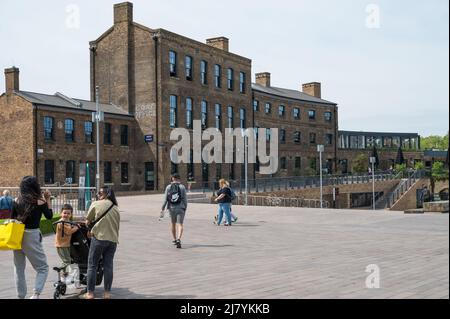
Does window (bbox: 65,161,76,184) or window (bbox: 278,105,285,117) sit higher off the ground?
window (bbox: 278,105,285,117)

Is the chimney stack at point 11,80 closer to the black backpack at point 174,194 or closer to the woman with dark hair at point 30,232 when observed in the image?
the black backpack at point 174,194

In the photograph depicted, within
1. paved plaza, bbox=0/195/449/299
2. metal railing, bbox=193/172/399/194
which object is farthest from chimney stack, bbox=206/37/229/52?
paved plaza, bbox=0/195/449/299

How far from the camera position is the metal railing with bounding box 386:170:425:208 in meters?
53.6

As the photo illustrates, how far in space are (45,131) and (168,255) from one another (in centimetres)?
2658

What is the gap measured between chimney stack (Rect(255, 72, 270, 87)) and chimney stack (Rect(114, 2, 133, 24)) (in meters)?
22.2

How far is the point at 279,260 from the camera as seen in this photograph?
11.0 metres

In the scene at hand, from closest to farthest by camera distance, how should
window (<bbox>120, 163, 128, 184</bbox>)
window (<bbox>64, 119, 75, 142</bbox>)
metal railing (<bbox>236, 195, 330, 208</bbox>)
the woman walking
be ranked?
the woman walking
window (<bbox>64, 119, 75, 142</bbox>)
metal railing (<bbox>236, 195, 330, 208</bbox>)
window (<bbox>120, 163, 128, 184</bbox>)

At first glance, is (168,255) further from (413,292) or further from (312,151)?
(312,151)

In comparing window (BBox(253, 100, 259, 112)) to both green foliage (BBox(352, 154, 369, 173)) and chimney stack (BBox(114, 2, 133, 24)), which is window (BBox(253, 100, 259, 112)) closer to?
chimney stack (BBox(114, 2, 133, 24))

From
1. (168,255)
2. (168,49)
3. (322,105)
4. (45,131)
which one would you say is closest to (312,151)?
(322,105)

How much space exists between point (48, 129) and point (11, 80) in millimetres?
4533

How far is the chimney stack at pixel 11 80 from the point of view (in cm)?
3694

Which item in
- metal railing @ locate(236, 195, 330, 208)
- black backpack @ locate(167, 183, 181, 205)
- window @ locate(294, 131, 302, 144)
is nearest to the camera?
black backpack @ locate(167, 183, 181, 205)

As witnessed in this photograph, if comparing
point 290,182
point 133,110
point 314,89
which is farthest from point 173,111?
point 314,89
